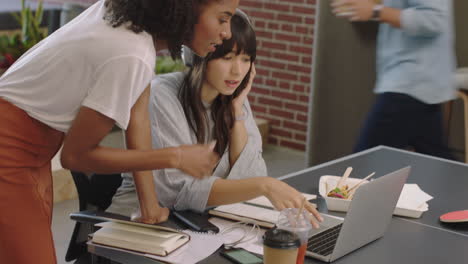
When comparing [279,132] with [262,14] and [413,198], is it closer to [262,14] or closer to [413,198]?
[262,14]

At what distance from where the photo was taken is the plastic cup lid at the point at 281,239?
158 cm

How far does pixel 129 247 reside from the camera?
1791 mm

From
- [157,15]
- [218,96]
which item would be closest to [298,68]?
[218,96]

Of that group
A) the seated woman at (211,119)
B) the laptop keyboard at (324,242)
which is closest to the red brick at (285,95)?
the seated woman at (211,119)

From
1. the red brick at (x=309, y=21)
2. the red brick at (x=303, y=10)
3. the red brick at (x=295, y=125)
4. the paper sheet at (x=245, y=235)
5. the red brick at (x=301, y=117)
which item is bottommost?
the red brick at (x=295, y=125)

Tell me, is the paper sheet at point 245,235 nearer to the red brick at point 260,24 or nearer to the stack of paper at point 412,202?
the stack of paper at point 412,202

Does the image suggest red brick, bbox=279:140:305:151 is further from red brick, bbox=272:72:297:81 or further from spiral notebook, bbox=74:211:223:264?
spiral notebook, bbox=74:211:223:264

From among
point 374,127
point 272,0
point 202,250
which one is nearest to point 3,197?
point 202,250

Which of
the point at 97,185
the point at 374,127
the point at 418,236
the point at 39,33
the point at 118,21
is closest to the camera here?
the point at 118,21

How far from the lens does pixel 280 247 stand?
157 centimetres

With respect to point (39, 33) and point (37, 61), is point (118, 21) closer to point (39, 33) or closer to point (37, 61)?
point (37, 61)

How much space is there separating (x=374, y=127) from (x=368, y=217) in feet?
4.70

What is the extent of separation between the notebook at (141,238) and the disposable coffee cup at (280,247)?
278 millimetres

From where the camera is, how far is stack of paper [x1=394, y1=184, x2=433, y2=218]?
7.08 feet
